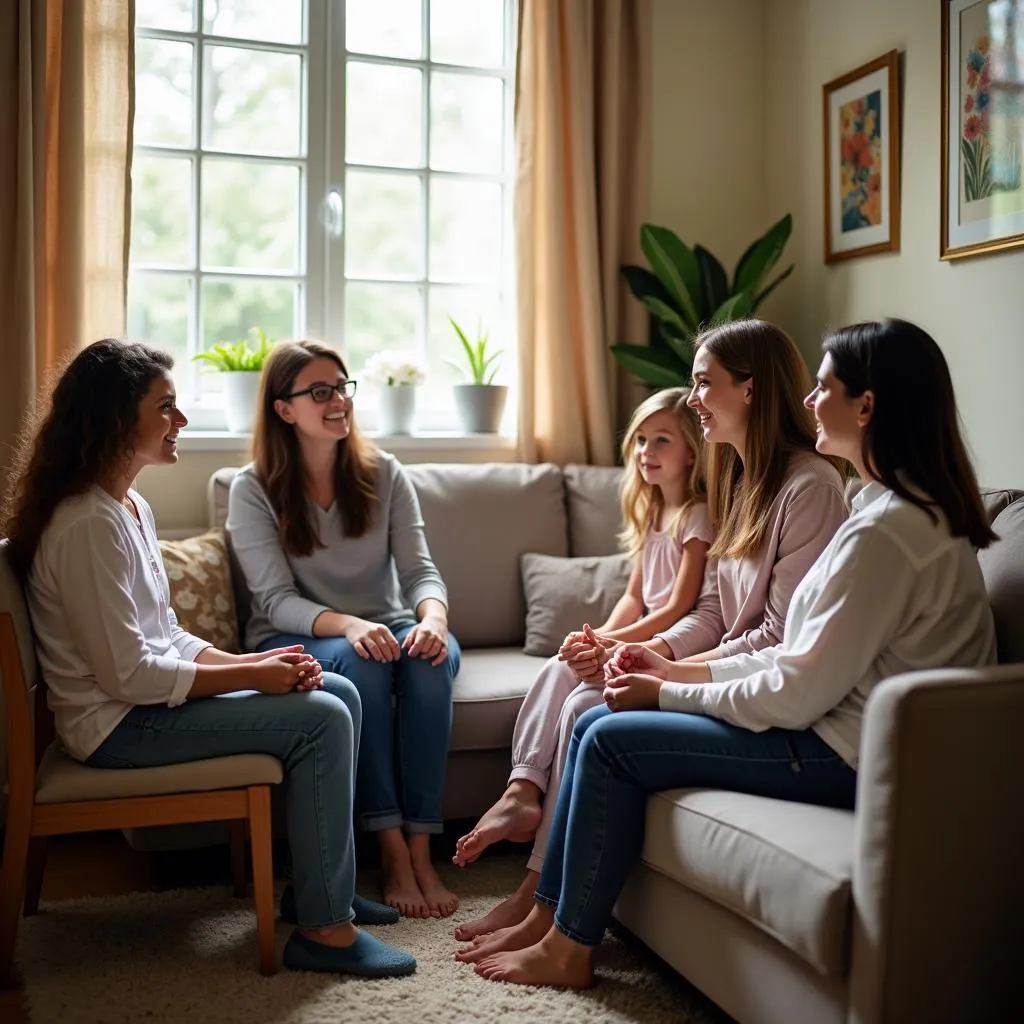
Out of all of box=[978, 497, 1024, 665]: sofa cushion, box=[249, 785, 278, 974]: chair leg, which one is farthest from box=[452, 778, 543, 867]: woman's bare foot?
box=[978, 497, 1024, 665]: sofa cushion

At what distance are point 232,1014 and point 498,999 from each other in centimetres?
46

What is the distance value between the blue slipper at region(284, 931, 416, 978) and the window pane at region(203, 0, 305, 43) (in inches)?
105

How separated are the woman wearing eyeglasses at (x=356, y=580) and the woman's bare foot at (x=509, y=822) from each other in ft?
0.76

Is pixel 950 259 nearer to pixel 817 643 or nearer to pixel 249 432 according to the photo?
pixel 817 643

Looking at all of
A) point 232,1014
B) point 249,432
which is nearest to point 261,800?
point 232,1014

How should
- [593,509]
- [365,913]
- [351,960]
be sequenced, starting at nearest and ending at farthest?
[351,960]
[365,913]
[593,509]

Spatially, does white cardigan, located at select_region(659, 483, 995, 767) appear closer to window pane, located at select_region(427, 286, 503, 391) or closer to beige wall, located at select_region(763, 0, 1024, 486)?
beige wall, located at select_region(763, 0, 1024, 486)

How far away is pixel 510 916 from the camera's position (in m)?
2.29

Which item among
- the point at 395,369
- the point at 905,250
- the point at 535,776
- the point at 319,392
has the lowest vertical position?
the point at 535,776

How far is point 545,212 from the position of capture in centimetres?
365

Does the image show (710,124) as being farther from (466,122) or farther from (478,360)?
(478,360)

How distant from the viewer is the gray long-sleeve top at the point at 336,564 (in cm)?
279

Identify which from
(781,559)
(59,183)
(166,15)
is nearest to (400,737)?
(781,559)

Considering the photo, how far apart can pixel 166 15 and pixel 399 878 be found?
258 cm
